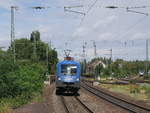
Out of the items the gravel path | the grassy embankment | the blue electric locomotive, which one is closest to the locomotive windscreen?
the blue electric locomotive

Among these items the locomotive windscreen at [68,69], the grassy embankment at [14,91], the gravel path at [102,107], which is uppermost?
the locomotive windscreen at [68,69]

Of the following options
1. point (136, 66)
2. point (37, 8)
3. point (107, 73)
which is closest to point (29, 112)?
point (37, 8)

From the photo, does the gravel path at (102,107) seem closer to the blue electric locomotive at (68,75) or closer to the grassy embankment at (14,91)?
the grassy embankment at (14,91)

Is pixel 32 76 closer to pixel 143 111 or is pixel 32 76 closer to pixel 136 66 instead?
pixel 143 111

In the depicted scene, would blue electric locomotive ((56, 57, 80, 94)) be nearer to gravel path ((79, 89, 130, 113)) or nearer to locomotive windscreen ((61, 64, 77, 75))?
locomotive windscreen ((61, 64, 77, 75))

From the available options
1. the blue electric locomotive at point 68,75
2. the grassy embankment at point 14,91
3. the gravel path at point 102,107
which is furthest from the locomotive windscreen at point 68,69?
the gravel path at point 102,107

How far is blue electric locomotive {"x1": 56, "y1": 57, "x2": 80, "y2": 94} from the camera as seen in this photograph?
28.6 metres

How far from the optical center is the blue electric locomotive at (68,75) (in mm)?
28641

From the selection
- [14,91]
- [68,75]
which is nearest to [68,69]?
[68,75]

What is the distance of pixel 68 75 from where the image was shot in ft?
94.8

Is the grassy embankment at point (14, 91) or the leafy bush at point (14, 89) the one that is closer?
the grassy embankment at point (14, 91)

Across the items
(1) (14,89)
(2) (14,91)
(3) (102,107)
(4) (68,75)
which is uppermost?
(4) (68,75)

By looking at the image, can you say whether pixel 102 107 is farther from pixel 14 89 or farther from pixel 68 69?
pixel 68 69

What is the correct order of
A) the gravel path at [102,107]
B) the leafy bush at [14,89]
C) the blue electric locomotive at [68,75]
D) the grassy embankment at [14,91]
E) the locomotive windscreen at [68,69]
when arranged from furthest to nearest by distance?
the locomotive windscreen at [68,69], the blue electric locomotive at [68,75], the leafy bush at [14,89], the grassy embankment at [14,91], the gravel path at [102,107]
